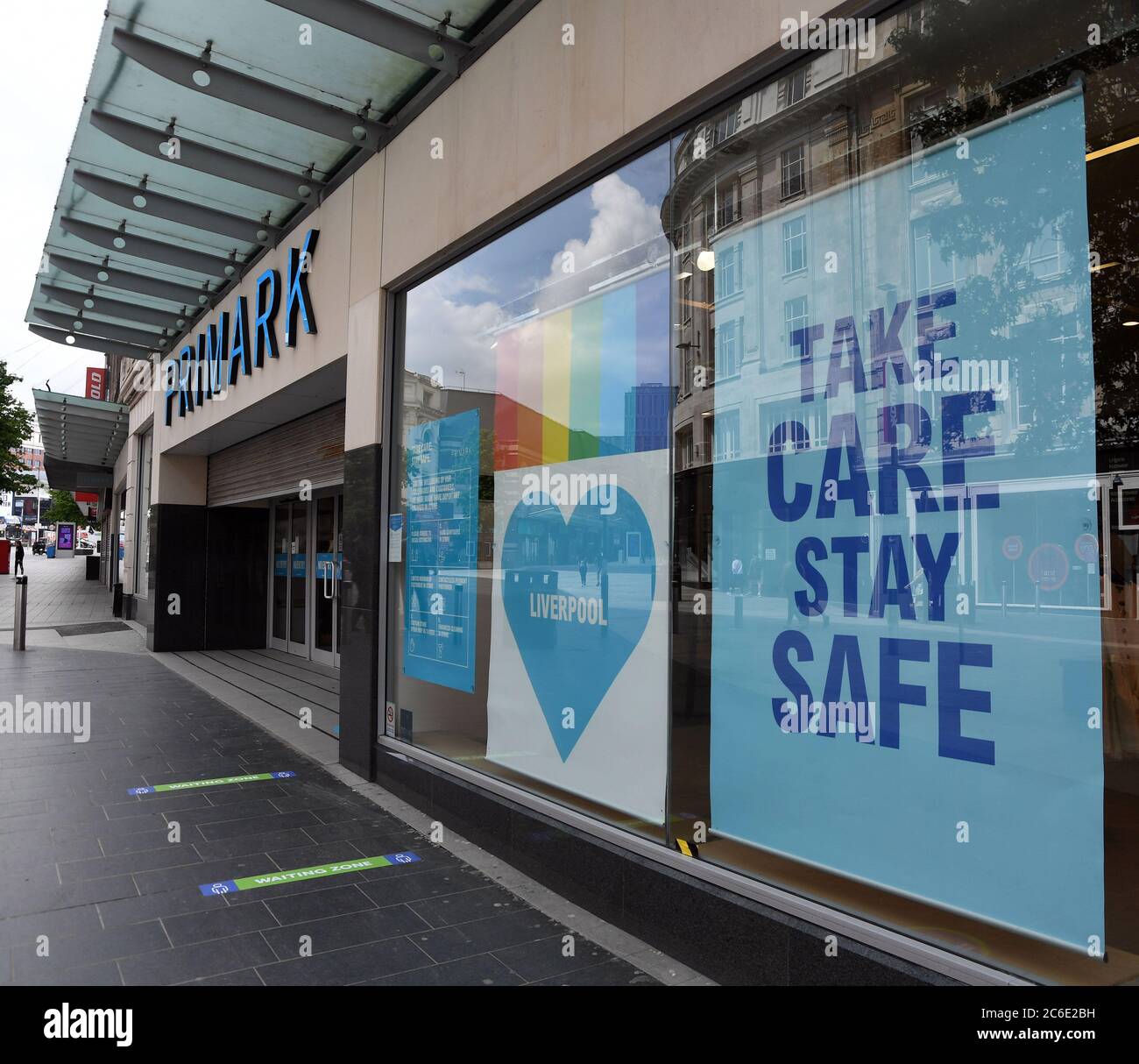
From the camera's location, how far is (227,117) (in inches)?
268

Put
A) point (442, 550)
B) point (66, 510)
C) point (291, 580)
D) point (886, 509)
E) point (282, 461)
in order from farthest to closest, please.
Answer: point (66, 510) < point (291, 580) < point (282, 461) < point (442, 550) < point (886, 509)

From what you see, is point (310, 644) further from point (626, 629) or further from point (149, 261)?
point (626, 629)

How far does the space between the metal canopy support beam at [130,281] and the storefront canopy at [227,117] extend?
0.07 feet

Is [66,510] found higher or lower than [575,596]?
higher

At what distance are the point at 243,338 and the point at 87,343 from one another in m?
5.00

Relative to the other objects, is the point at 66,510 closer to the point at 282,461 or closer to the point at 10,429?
the point at 10,429

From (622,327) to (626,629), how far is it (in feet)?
4.74

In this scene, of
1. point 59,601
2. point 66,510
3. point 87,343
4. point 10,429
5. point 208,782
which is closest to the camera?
point 208,782

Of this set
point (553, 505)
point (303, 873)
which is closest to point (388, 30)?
point (553, 505)

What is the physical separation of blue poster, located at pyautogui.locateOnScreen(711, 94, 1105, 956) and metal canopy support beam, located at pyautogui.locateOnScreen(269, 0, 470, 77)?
9.93 feet

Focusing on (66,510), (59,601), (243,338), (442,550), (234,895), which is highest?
(66,510)

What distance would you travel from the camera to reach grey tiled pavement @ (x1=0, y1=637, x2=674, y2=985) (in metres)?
3.38

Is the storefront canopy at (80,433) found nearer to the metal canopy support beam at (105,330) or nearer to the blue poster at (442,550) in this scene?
the metal canopy support beam at (105,330)

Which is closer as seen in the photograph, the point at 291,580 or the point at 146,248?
the point at 146,248
